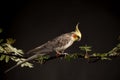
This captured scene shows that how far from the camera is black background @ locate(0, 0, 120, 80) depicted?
1135mm

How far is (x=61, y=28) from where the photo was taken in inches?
45.3

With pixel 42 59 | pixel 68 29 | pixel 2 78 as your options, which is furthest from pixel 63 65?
pixel 42 59

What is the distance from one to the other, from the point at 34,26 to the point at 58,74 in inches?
9.3

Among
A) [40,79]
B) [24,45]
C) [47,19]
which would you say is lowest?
[40,79]

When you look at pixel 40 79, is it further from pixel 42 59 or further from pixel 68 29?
pixel 42 59

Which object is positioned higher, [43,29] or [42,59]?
[43,29]

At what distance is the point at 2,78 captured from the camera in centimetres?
115

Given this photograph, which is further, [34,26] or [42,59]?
[34,26]

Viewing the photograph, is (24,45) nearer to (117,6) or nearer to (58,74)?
(58,74)

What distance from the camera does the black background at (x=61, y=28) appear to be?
3.72 ft

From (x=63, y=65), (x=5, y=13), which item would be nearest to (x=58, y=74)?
(x=63, y=65)

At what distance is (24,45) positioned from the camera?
1138mm

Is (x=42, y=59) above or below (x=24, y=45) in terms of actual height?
below

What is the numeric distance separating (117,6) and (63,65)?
36cm
